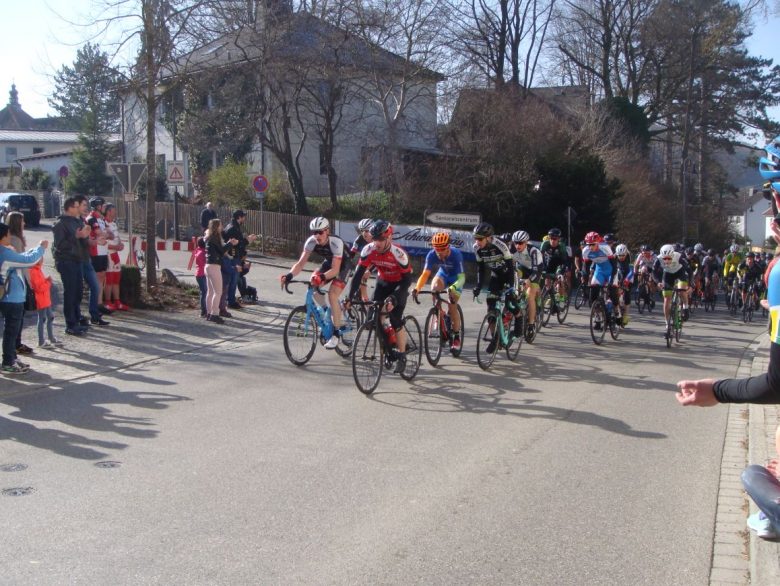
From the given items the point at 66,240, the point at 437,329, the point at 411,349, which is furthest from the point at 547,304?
the point at 66,240

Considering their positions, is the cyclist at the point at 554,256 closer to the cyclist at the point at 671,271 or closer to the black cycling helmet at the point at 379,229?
the cyclist at the point at 671,271

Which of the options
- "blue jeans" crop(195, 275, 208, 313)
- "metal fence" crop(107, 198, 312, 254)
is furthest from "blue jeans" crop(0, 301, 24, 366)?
"metal fence" crop(107, 198, 312, 254)

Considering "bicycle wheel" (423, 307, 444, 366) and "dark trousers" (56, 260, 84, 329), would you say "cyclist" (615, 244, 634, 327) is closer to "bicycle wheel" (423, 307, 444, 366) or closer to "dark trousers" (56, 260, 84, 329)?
"bicycle wheel" (423, 307, 444, 366)

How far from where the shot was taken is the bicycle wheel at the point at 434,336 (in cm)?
1067

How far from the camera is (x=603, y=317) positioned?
1370 cm

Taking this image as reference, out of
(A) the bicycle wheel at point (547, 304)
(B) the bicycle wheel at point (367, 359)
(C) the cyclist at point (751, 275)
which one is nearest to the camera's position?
(B) the bicycle wheel at point (367, 359)

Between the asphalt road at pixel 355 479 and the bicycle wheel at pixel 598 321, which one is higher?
the bicycle wheel at pixel 598 321

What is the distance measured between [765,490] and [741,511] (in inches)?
107

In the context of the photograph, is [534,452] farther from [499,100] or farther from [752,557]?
[499,100]

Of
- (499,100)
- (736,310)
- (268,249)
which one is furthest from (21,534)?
(499,100)

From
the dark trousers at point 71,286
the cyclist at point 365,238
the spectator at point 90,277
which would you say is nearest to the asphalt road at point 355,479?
the cyclist at point 365,238

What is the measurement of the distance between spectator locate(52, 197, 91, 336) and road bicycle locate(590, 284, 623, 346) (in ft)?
26.4

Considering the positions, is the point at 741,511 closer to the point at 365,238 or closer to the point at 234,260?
the point at 365,238

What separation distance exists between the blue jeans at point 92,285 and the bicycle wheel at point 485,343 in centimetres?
596
